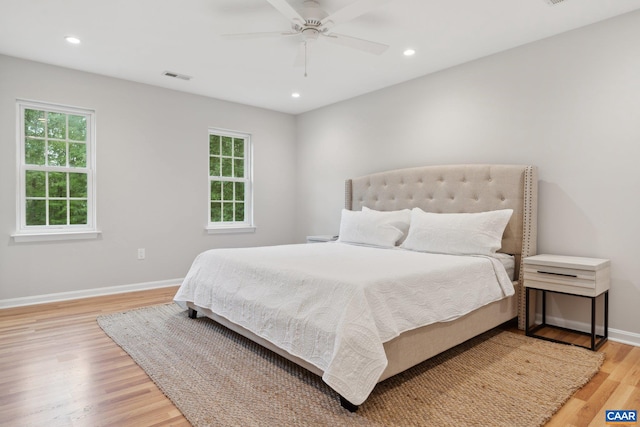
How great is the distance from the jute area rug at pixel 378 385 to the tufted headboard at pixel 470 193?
0.75 meters

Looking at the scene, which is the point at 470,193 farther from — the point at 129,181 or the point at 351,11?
the point at 129,181

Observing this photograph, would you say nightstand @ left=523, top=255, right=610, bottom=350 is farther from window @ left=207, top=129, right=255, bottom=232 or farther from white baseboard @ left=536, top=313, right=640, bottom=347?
window @ left=207, top=129, right=255, bottom=232

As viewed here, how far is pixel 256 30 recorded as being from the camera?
306 centimetres

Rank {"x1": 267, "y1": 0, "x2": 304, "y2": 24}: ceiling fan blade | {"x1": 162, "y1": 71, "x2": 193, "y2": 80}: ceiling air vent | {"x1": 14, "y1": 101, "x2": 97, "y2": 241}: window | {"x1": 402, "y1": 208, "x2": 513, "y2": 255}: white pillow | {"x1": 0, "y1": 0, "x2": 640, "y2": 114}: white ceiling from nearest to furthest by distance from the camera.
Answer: {"x1": 267, "y1": 0, "x2": 304, "y2": 24}: ceiling fan blade < {"x1": 0, "y1": 0, "x2": 640, "y2": 114}: white ceiling < {"x1": 402, "y1": 208, "x2": 513, "y2": 255}: white pillow < {"x1": 14, "y1": 101, "x2": 97, "y2": 241}: window < {"x1": 162, "y1": 71, "x2": 193, "y2": 80}: ceiling air vent

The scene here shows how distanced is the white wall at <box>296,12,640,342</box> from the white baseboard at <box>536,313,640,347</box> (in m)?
0.03

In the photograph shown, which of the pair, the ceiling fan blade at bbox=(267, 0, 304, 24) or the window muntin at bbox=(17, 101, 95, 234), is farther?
the window muntin at bbox=(17, 101, 95, 234)

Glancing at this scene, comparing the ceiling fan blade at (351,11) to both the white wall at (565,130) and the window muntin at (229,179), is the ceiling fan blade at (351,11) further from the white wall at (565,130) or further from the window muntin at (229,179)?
the window muntin at (229,179)

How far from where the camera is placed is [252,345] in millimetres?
2689

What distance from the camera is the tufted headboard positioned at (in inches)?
122

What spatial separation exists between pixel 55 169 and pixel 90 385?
276 cm

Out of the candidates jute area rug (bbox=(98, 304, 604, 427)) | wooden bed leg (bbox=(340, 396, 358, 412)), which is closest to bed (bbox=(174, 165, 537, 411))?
wooden bed leg (bbox=(340, 396, 358, 412))

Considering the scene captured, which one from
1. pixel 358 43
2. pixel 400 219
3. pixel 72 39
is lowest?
pixel 400 219

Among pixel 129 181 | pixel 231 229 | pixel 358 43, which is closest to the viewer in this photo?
pixel 358 43

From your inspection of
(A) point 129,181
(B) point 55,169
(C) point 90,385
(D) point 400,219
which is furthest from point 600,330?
(B) point 55,169
